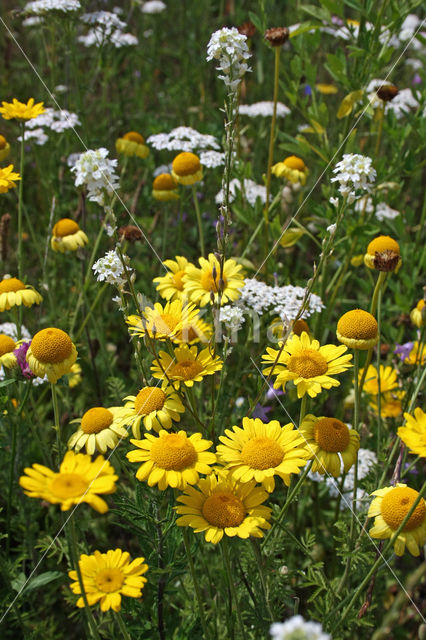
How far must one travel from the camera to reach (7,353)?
1.69 metres

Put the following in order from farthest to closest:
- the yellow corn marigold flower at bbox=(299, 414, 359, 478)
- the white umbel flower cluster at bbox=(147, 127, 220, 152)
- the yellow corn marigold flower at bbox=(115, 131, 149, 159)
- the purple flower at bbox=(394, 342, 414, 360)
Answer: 1. the yellow corn marigold flower at bbox=(115, 131, 149, 159)
2. the white umbel flower cluster at bbox=(147, 127, 220, 152)
3. the purple flower at bbox=(394, 342, 414, 360)
4. the yellow corn marigold flower at bbox=(299, 414, 359, 478)

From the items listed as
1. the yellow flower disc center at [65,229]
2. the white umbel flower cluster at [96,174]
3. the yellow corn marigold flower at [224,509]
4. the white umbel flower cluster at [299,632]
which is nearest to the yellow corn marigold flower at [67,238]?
the yellow flower disc center at [65,229]

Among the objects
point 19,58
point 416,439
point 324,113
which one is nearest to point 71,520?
point 416,439

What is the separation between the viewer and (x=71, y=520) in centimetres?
100

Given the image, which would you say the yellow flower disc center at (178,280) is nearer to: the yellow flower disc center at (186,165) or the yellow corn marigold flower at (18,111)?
the yellow flower disc center at (186,165)

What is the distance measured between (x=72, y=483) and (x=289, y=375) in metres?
0.59

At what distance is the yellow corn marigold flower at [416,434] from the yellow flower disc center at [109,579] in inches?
22.9

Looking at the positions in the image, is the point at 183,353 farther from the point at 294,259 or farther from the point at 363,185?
the point at 294,259

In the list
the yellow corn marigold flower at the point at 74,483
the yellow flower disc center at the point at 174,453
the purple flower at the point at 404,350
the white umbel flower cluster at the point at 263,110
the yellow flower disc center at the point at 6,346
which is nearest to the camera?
the yellow corn marigold flower at the point at 74,483

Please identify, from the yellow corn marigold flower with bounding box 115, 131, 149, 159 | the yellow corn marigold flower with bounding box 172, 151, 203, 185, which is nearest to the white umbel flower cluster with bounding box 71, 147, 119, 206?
the yellow corn marigold flower with bounding box 172, 151, 203, 185

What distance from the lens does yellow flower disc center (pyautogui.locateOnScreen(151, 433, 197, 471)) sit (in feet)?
3.89

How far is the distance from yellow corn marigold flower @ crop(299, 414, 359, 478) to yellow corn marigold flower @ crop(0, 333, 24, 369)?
0.80m

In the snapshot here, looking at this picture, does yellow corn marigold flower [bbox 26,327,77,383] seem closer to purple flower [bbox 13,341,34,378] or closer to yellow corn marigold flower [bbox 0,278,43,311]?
purple flower [bbox 13,341,34,378]

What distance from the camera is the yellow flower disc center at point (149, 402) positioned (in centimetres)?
135
